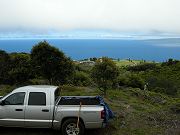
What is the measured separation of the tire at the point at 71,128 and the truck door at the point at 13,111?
1.48 m

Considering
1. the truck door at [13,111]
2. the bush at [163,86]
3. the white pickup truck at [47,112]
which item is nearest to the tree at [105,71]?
the white pickup truck at [47,112]

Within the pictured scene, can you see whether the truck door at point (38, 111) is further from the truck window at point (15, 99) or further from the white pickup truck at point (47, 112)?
the truck window at point (15, 99)

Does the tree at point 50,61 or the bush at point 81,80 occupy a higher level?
the tree at point 50,61

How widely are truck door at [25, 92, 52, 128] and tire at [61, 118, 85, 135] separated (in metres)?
0.53

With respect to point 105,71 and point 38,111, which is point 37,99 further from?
point 105,71

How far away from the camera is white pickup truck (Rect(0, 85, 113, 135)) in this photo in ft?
38.1

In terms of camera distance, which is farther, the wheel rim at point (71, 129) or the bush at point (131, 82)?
the bush at point (131, 82)

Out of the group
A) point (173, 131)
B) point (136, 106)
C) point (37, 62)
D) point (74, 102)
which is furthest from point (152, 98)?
point (74, 102)

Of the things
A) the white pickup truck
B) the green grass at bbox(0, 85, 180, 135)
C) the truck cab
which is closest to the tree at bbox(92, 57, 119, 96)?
the green grass at bbox(0, 85, 180, 135)

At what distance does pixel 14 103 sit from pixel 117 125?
13.9ft

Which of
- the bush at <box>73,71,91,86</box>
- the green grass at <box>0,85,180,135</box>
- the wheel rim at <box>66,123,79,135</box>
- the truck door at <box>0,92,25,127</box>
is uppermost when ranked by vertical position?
the truck door at <box>0,92,25,127</box>

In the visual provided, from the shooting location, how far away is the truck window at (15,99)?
1203cm

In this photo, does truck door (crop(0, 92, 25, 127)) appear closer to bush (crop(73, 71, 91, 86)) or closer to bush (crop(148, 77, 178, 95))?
bush (crop(73, 71, 91, 86))

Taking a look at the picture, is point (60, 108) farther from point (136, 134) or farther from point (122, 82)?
point (122, 82)
